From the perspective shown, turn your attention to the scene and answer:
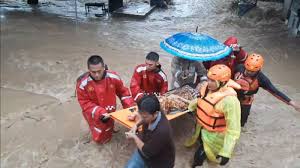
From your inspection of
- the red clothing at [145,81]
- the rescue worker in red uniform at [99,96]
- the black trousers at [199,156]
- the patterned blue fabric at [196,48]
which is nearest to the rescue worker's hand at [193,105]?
the black trousers at [199,156]

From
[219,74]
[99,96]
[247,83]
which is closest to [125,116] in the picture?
[99,96]

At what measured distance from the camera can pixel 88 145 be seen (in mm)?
5031

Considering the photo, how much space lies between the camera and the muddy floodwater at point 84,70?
4.93 metres

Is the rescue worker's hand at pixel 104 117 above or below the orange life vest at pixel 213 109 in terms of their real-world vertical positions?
below

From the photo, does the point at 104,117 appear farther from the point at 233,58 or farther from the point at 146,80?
the point at 233,58

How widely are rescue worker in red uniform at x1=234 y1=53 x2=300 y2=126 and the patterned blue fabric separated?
33 cm

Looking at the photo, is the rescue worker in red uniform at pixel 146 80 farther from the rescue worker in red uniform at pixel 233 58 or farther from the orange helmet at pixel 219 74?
the orange helmet at pixel 219 74

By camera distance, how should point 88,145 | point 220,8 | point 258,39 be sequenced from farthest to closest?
point 220,8
point 258,39
point 88,145

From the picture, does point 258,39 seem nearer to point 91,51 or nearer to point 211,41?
point 91,51

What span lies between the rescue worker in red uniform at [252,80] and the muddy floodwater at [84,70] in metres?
0.81

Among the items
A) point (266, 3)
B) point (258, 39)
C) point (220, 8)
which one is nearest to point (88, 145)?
point (258, 39)

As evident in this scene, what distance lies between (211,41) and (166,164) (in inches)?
84.6

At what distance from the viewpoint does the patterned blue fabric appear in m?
4.57

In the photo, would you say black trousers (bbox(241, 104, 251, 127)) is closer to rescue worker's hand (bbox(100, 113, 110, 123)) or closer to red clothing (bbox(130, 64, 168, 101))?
red clothing (bbox(130, 64, 168, 101))
